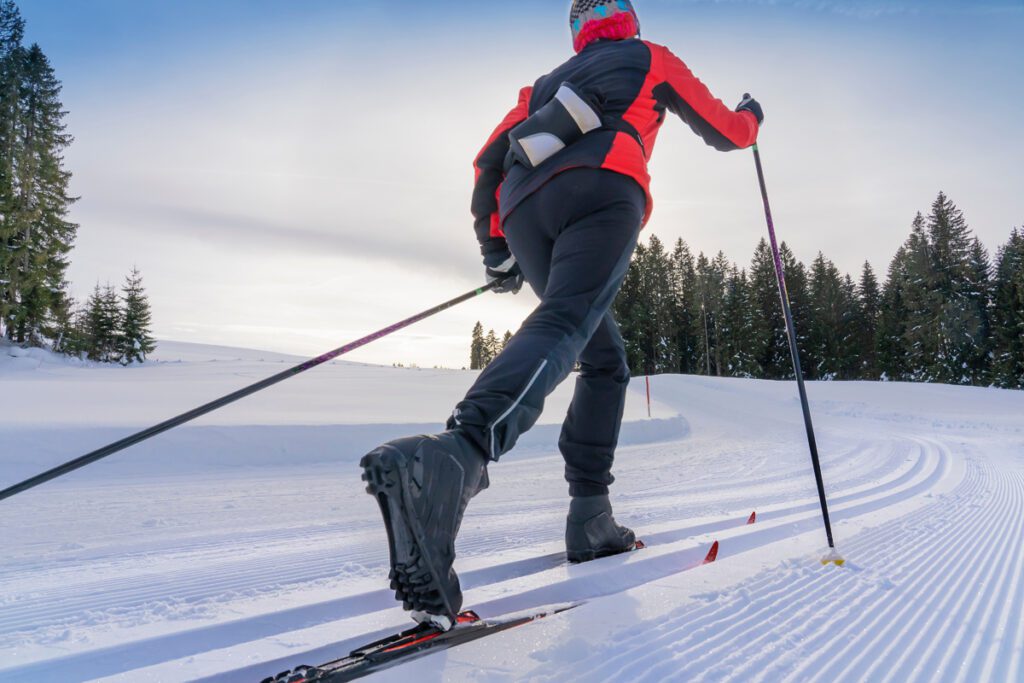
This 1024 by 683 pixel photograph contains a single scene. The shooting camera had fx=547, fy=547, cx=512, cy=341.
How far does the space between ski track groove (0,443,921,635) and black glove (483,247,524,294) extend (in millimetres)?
965

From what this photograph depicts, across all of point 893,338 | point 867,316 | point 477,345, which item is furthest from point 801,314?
point 477,345

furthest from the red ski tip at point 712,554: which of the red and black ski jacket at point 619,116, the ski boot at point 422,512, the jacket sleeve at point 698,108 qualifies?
the jacket sleeve at point 698,108

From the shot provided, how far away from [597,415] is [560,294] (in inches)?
22.7

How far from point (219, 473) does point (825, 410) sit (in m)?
17.3

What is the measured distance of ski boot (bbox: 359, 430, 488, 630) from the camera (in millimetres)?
937

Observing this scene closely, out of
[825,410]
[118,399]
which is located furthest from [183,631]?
[825,410]

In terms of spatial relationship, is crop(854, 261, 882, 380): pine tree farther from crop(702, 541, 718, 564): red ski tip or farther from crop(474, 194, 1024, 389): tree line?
crop(702, 541, 718, 564): red ski tip

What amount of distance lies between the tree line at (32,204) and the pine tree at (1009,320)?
50.7 metres

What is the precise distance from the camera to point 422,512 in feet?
3.14

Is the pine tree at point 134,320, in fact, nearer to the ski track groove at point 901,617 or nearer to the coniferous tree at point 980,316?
the ski track groove at point 901,617

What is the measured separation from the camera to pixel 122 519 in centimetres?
247

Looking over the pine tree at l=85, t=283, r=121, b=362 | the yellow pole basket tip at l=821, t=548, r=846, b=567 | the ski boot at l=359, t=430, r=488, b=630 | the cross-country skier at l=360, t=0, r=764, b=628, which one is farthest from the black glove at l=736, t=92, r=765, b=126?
the pine tree at l=85, t=283, r=121, b=362

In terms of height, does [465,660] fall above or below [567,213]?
below

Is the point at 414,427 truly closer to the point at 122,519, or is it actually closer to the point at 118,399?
the point at 122,519
